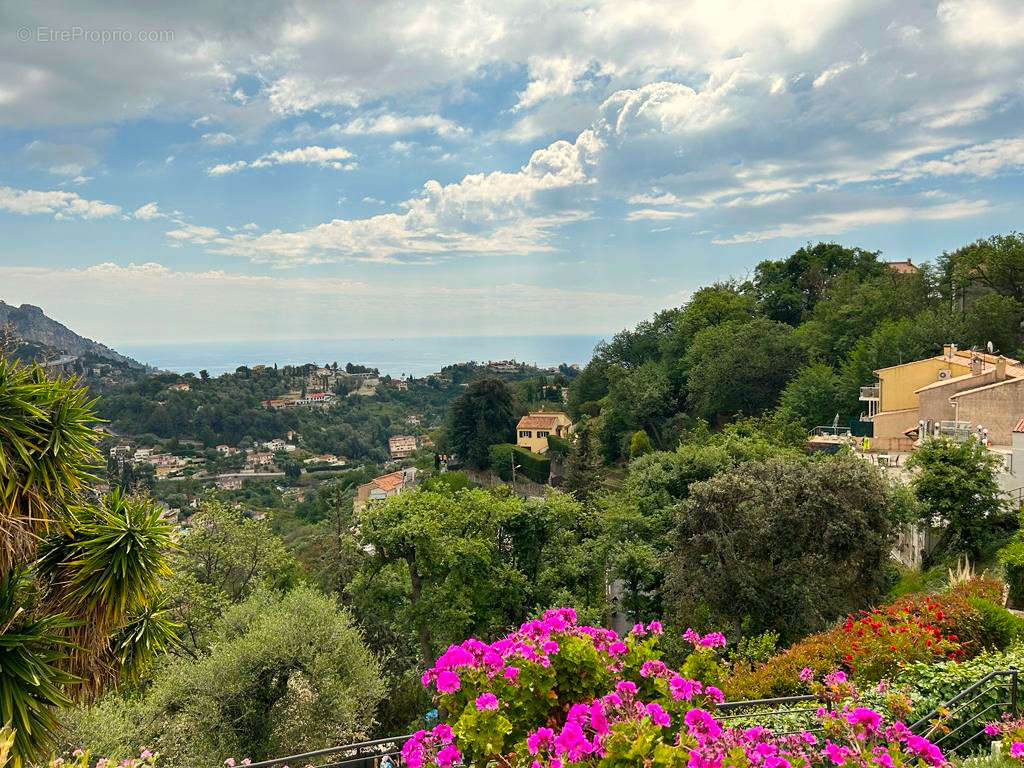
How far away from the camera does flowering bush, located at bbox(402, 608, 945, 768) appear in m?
2.68

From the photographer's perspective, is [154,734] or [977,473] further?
[977,473]

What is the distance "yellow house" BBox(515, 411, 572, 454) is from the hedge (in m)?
2.07

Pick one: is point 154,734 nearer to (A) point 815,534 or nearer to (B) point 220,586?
(B) point 220,586

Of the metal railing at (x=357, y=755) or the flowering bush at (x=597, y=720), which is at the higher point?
the flowering bush at (x=597, y=720)

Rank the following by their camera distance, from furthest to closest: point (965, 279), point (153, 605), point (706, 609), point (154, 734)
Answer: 1. point (965, 279)
2. point (706, 609)
3. point (154, 734)
4. point (153, 605)

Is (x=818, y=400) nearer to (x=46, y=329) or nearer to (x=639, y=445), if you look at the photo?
(x=639, y=445)

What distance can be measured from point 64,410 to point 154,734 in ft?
24.5

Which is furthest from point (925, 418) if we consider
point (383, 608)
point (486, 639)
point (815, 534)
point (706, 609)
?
point (383, 608)

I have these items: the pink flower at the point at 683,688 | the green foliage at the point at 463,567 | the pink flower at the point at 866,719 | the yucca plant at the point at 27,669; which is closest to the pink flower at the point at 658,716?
the pink flower at the point at 683,688

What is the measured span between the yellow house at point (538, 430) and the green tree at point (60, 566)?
3839 cm

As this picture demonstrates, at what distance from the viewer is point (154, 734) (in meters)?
10.0

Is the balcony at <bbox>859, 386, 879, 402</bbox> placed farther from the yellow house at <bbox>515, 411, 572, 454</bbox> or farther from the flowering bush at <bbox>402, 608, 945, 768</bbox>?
the flowering bush at <bbox>402, 608, 945, 768</bbox>

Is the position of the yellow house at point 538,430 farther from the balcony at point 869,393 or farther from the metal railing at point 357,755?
the metal railing at point 357,755

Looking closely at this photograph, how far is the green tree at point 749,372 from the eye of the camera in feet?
113
